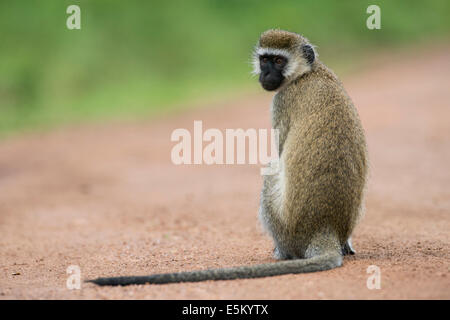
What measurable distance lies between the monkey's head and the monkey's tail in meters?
2.05

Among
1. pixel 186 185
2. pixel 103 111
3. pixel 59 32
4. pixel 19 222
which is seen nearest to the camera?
pixel 19 222

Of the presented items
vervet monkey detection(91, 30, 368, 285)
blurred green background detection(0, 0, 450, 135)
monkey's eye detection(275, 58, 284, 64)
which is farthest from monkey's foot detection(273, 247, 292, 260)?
blurred green background detection(0, 0, 450, 135)

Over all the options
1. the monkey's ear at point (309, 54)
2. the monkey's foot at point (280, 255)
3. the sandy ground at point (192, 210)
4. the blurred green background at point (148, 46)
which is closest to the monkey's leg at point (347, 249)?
the sandy ground at point (192, 210)

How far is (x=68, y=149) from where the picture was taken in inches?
635

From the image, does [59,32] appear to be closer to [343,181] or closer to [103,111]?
[103,111]

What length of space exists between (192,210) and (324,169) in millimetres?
4562

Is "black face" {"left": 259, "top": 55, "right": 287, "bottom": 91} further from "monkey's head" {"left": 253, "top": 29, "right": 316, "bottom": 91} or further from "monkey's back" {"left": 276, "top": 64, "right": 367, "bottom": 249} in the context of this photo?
"monkey's back" {"left": 276, "top": 64, "right": 367, "bottom": 249}

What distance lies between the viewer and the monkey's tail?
5828 millimetres

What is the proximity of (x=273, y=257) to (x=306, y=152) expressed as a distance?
1.26 metres

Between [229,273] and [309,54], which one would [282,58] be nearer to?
[309,54]

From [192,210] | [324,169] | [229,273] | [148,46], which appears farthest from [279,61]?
[148,46]

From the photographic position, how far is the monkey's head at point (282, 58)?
7.17 meters

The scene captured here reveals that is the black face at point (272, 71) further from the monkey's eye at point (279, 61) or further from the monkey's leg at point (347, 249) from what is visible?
the monkey's leg at point (347, 249)
